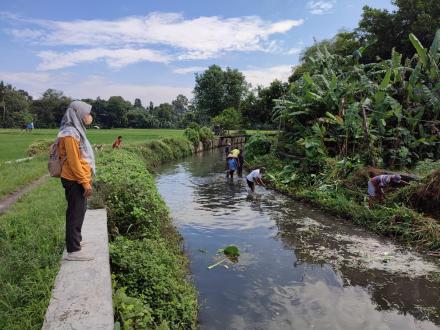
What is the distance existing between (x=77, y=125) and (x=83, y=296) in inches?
79.2

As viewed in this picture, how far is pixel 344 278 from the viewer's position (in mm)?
7754

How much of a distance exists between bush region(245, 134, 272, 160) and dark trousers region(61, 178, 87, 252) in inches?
806

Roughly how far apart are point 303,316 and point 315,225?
17.8ft

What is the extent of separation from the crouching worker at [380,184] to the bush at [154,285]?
7587 mm

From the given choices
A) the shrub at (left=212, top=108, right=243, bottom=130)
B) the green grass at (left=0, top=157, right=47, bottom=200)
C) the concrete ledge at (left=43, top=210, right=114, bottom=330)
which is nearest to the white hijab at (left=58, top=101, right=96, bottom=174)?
the concrete ledge at (left=43, top=210, right=114, bottom=330)

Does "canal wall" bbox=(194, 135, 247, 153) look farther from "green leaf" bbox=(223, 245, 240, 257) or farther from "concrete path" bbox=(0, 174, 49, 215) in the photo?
"green leaf" bbox=(223, 245, 240, 257)

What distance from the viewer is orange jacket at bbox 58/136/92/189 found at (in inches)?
189

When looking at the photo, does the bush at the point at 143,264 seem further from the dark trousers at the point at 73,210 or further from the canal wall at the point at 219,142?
the canal wall at the point at 219,142

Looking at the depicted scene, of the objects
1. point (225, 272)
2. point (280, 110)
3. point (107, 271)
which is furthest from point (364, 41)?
point (107, 271)

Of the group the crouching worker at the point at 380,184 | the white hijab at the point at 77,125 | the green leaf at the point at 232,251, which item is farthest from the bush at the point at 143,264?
the crouching worker at the point at 380,184

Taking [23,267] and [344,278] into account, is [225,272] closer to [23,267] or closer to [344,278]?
[344,278]

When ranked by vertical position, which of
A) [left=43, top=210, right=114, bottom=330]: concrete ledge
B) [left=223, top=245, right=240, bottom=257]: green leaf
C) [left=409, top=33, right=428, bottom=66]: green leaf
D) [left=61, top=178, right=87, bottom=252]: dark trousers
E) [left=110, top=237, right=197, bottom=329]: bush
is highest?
[left=409, top=33, right=428, bottom=66]: green leaf

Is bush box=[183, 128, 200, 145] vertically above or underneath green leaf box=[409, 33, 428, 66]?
underneath

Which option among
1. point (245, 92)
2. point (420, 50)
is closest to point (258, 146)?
point (420, 50)
